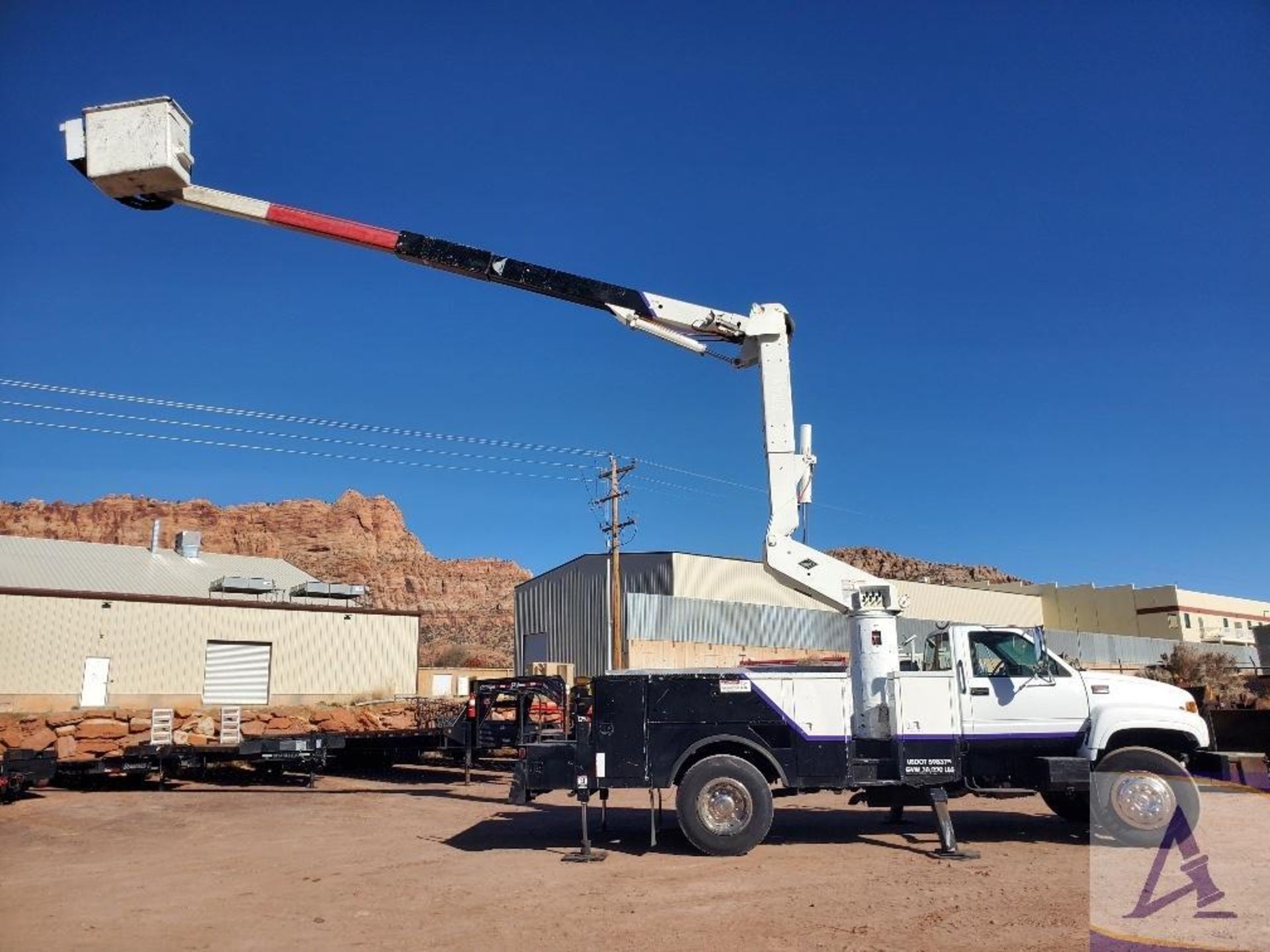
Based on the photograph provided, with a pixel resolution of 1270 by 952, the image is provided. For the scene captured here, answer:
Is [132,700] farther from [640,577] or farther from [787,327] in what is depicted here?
[787,327]

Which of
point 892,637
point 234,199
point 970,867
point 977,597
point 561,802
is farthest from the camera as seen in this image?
point 977,597

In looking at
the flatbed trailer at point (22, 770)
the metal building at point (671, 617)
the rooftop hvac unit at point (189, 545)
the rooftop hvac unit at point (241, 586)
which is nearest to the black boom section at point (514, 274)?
Result: the flatbed trailer at point (22, 770)

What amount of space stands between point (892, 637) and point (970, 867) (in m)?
2.76

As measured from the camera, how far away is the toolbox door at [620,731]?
1142 cm

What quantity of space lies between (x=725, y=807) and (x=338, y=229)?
10.0m

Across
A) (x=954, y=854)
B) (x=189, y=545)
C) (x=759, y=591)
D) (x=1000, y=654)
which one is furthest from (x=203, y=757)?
(x=759, y=591)

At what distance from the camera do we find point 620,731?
11547 mm

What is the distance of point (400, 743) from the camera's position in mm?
21656

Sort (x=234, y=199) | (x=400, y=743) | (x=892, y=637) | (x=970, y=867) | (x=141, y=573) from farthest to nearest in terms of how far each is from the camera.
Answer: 1. (x=141, y=573)
2. (x=400, y=743)
3. (x=234, y=199)
4. (x=892, y=637)
5. (x=970, y=867)

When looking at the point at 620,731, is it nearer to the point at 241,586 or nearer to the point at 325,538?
the point at 241,586

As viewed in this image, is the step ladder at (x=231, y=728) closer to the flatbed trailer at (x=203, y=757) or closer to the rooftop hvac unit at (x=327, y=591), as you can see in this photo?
the flatbed trailer at (x=203, y=757)

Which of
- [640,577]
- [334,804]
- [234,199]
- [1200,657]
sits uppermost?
[234,199]

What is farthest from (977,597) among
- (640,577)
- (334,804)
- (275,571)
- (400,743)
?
(334,804)

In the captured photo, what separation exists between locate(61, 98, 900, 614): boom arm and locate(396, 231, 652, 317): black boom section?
13mm
